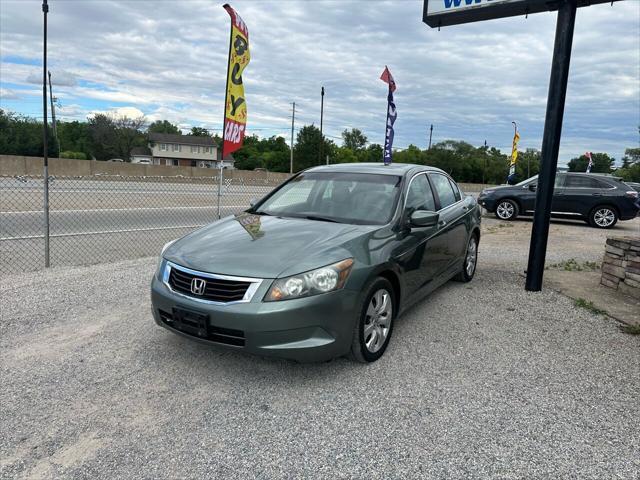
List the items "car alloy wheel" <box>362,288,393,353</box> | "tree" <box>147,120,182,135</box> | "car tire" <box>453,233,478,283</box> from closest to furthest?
"car alloy wheel" <box>362,288,393,353</box> → "car tire" <box>453,233,478,283</box> → "tree" <box>147,120,182,135</box>

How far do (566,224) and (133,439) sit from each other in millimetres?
14929

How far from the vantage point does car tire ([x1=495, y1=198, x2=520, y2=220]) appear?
14773mm

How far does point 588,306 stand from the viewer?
5266mm

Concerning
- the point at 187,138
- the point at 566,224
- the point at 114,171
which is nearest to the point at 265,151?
the point at 187,138

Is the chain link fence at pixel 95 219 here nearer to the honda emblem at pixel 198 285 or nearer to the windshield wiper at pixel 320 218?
the windshield wiper at pixel 320 218

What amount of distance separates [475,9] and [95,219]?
9.77 m

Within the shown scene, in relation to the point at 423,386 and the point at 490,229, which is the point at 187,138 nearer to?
the point at 490,229

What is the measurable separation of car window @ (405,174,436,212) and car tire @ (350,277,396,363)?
37.0 inches

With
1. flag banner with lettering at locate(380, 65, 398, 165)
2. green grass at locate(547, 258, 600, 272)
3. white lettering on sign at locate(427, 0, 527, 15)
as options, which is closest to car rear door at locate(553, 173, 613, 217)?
flag banner with lettering at locate(380, 65, 398, 165)

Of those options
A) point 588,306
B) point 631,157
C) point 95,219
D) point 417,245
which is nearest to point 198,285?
point 417,245

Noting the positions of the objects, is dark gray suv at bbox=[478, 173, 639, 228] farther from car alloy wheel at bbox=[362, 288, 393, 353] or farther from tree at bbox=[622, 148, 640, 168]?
tree at bbox=[622, 148, 640, 168]

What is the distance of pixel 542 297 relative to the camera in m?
5.66

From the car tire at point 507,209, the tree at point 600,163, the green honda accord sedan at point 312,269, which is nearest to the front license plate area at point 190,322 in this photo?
the green honda accord sedan at point 312,269

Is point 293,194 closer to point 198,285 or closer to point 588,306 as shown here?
point 198,285
